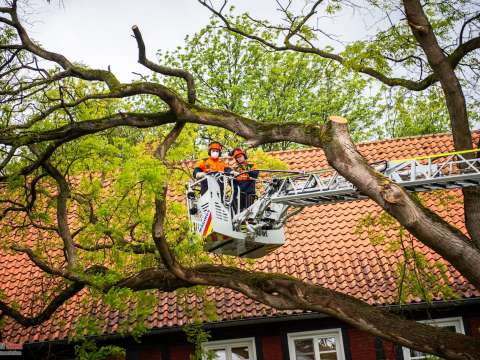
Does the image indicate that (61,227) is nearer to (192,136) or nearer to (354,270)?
(192,136)

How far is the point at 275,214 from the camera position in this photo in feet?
41.1

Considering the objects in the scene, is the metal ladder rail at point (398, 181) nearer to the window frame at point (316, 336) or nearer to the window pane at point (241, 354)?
the window frame at point (316, 336)

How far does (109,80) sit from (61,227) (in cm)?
238

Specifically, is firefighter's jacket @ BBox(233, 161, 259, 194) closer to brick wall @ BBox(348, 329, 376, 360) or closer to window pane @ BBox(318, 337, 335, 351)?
brick wall @ BBox(348, 329, 376, 360)

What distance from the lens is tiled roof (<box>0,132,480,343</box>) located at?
53.5 ft

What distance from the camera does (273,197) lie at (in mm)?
11547

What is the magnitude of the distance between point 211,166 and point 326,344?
6.40 metres

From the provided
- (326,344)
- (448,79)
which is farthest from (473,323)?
(448,79)

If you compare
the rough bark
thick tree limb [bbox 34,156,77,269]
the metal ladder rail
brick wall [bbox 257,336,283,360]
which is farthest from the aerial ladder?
brick wall [bbox 257,336,283,360]

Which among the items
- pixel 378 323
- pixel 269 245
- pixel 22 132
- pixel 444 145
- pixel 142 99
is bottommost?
pixel 378 323

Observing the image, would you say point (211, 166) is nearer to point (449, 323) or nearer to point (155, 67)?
point (155, 67)

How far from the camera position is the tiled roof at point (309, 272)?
16.3 meters

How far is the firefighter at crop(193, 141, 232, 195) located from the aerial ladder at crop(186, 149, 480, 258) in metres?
0.13

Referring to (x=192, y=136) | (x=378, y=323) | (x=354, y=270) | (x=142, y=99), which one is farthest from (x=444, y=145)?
(x=142, y=99)
